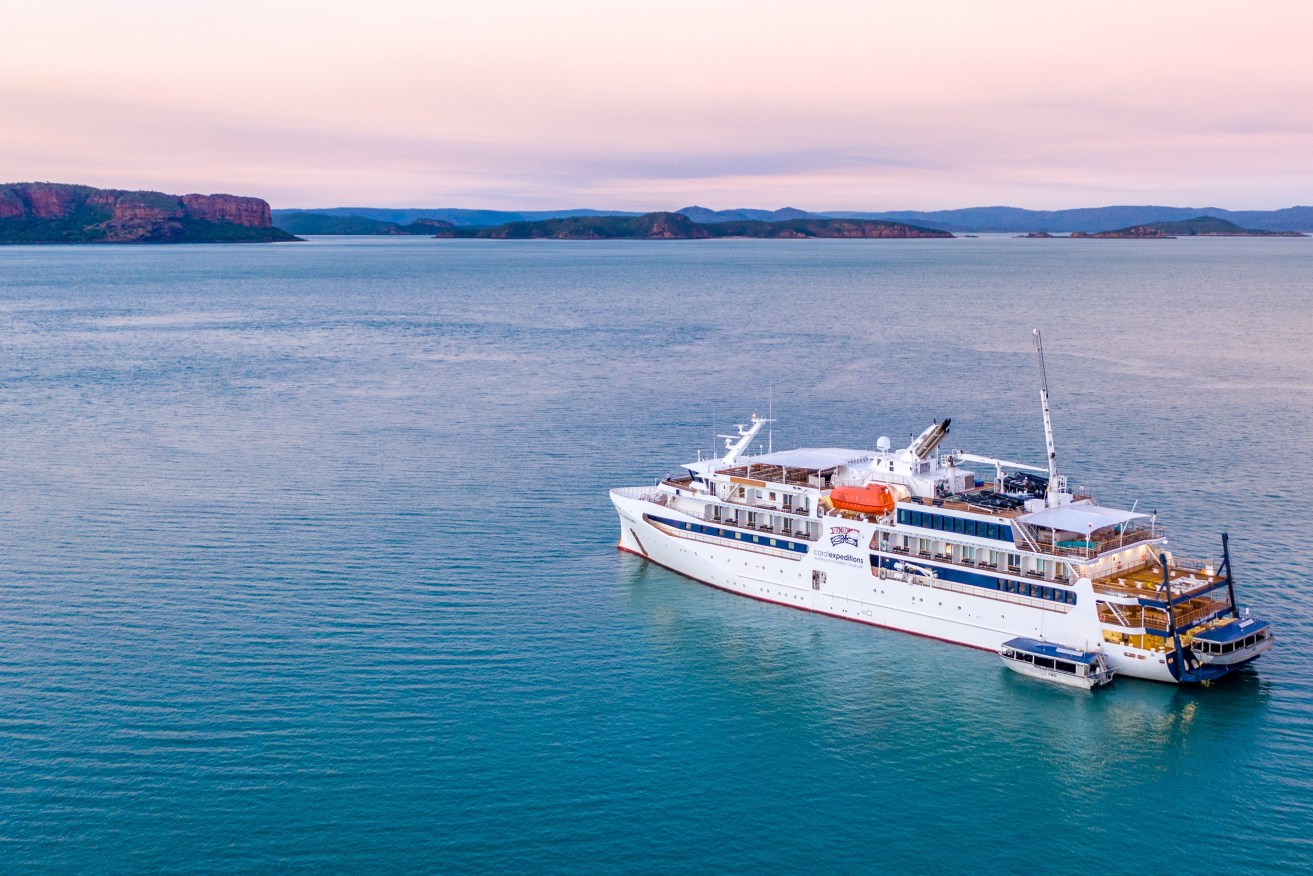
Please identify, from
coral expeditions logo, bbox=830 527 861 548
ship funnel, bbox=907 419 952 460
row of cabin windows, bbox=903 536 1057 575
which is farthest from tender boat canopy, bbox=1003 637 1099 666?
ship funnel, bbox=907 419 952 460

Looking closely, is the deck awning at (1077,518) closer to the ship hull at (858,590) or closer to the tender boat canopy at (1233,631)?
the ship hull at (858,590)

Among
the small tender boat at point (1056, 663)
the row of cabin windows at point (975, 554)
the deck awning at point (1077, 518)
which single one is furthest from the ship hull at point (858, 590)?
the deck awning at point (1077, 518)

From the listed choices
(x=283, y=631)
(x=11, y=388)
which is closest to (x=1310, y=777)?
(x=283, y=631)

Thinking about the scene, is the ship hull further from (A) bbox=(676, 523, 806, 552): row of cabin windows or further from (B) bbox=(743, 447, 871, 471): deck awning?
(B) bbox=(743, 447, 871, 471): deck awning

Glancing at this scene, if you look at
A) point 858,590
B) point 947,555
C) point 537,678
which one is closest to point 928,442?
point 947,555

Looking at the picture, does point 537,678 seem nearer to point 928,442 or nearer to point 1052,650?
point 1052,650

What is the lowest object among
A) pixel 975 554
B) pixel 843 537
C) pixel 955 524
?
pixel 975 554
